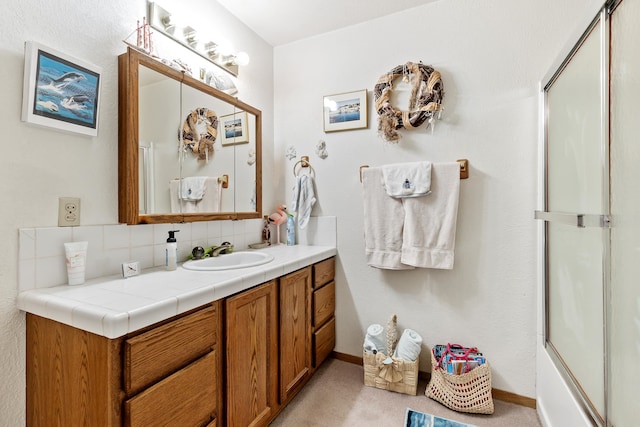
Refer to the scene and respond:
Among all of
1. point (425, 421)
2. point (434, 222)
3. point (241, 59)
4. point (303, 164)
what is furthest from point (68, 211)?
point (425, 421)

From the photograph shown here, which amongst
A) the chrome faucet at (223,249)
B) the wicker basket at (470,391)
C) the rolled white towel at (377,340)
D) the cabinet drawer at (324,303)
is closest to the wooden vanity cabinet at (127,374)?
the chrome faucet at (223,249)

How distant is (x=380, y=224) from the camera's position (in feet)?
6.36

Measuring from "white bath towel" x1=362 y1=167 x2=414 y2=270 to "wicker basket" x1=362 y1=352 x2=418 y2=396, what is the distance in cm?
56

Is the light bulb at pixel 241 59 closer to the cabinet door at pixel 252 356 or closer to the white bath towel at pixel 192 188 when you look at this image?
the white bath towel at pixel 192 188

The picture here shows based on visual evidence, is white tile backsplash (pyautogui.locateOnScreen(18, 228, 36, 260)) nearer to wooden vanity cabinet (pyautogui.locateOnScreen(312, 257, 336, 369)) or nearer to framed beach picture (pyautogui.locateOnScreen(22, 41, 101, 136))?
framed beach picture (pyautogui.locateOnScreen(22, 41, 101, 136))

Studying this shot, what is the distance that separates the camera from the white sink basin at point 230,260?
150 centimetres

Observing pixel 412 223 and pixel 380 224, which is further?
pixel 380 224

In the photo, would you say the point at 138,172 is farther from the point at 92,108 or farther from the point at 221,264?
the point at 221,264

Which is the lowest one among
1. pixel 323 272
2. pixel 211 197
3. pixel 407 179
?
pixel 323 272

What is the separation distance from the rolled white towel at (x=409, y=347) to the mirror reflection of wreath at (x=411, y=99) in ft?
4.20

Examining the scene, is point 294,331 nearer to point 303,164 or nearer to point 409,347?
point 409,347

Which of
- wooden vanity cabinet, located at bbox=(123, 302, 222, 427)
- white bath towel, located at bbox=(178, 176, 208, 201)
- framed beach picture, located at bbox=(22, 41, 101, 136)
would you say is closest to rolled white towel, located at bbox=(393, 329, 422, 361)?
wooden vanity cabinet, located at bbox=(123, 302, 222, 427)

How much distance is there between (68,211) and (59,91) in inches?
18.0

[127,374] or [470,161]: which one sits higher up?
[470,161]
